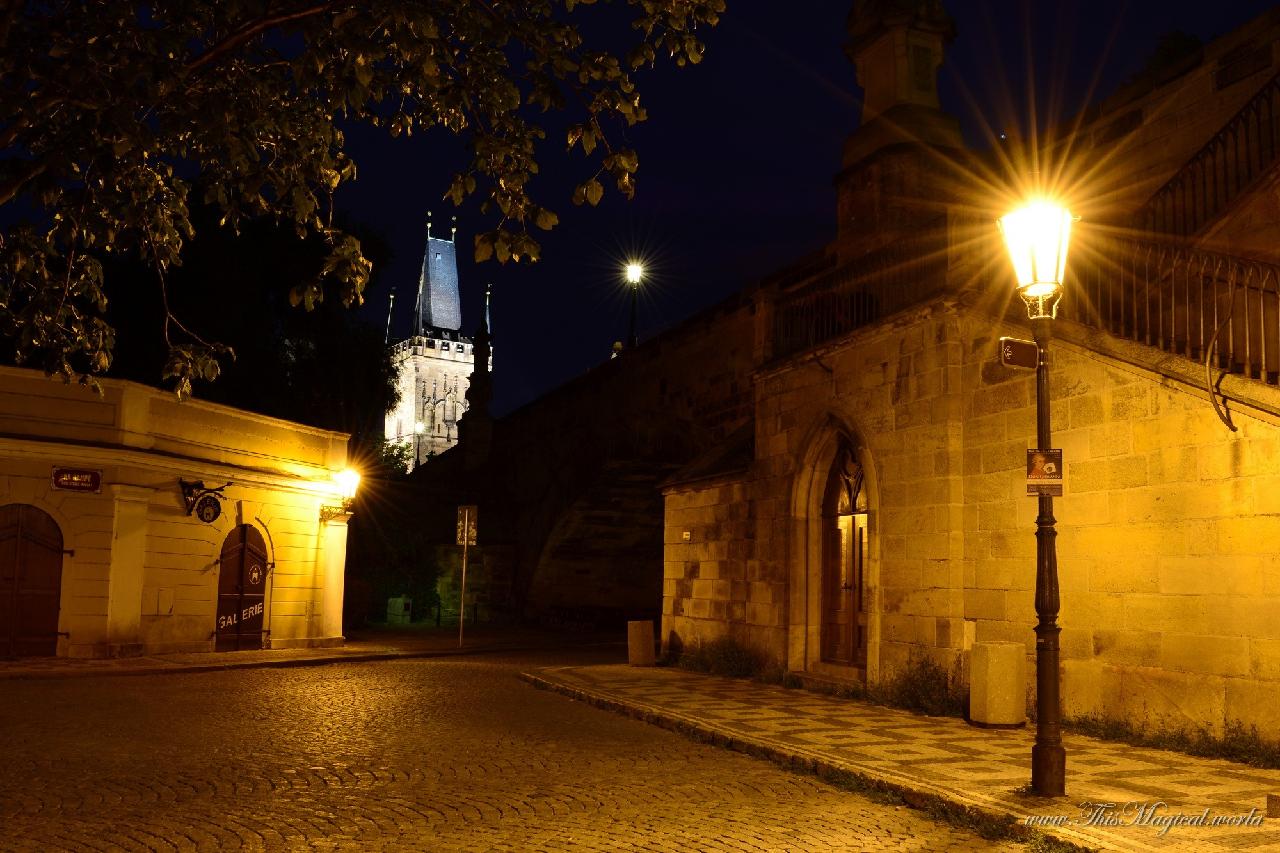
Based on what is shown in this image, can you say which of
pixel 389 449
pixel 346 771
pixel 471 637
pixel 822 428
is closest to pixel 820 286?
pixel 822 428

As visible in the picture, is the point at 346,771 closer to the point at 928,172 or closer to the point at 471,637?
the point at 928,172

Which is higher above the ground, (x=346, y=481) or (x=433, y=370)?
(x=433, y=370)

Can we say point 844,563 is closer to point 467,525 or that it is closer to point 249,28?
point 249,28

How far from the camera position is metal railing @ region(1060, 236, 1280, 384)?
9711mm

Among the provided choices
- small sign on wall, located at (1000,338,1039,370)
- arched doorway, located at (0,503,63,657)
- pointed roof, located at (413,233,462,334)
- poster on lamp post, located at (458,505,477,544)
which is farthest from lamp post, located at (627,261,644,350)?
pointed roof, located at (413,233,462,334)

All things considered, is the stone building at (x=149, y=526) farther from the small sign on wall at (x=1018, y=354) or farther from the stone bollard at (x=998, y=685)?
the small sign on wall at (x=1018, y=354)

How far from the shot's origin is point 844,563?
15.3 metres

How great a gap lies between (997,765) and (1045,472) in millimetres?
2458

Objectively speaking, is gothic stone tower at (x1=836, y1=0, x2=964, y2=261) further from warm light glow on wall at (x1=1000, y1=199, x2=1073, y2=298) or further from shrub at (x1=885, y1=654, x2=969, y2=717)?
warm light glow on wall at (x1=1000, y1=199, x2=1073, y2=298)

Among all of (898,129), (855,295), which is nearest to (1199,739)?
(855,295)

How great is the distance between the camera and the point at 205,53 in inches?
276

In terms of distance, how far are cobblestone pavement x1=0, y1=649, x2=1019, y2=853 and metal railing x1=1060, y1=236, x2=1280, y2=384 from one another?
16.8 ft

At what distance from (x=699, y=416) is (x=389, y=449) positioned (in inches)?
922

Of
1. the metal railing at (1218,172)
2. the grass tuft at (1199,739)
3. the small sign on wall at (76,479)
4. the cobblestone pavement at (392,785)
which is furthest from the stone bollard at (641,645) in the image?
the metal railing at (1218,172)
